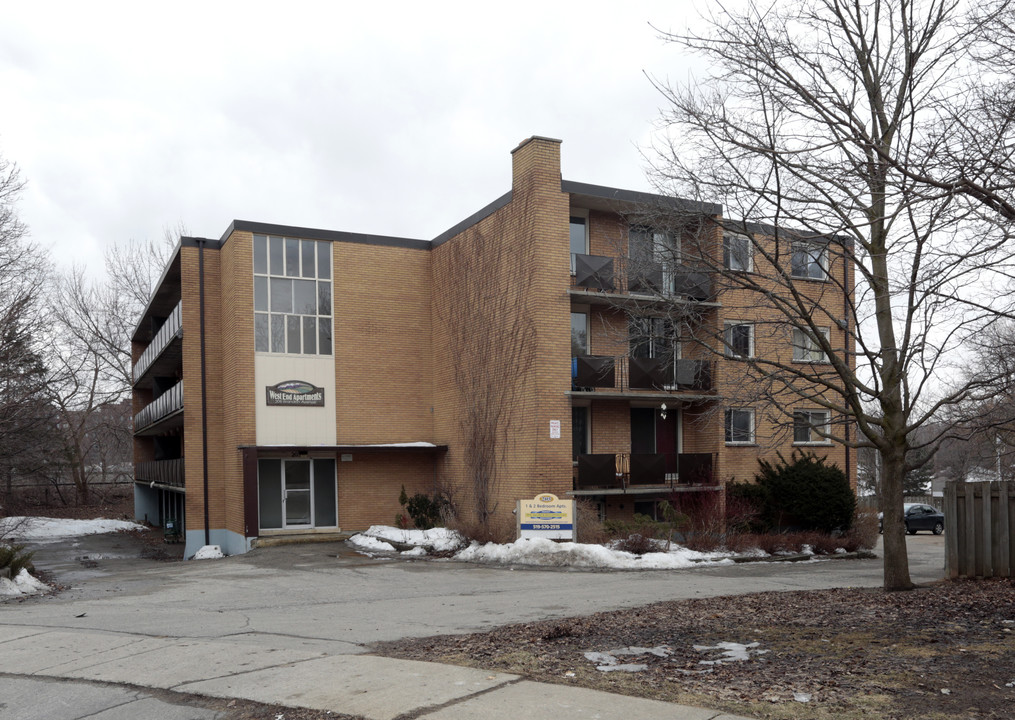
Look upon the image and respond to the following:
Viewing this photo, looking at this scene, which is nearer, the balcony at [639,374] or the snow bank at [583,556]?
the snow bank at [583,556]

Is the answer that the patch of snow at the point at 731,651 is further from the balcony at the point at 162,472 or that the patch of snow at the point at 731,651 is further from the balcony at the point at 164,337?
the balcony at the point at 162,472

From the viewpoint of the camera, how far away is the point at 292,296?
26500 mm

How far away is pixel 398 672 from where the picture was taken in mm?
7488

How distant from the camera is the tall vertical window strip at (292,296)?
85.7 ft

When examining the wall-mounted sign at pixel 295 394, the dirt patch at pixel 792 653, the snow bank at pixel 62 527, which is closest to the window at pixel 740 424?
the wall-mounted sign at pixel 295 394

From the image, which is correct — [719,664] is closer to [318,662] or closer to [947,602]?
[318,662]

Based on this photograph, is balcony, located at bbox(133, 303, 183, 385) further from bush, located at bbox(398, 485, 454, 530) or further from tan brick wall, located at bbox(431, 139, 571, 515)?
tan brick wall, located at bbox(431, 139, 571, 515)

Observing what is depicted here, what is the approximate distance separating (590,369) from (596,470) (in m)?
2.68

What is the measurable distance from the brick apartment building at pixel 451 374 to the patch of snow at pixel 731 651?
14205mm

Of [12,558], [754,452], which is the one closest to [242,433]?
[12,558]

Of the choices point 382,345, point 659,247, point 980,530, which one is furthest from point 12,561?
point 980,530

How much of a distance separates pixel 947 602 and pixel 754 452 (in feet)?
53.1

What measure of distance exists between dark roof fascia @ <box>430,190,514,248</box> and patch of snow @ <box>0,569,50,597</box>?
1441cm

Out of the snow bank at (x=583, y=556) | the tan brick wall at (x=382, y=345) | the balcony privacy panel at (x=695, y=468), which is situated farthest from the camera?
the tan brick wall at (x=382, y=345)
